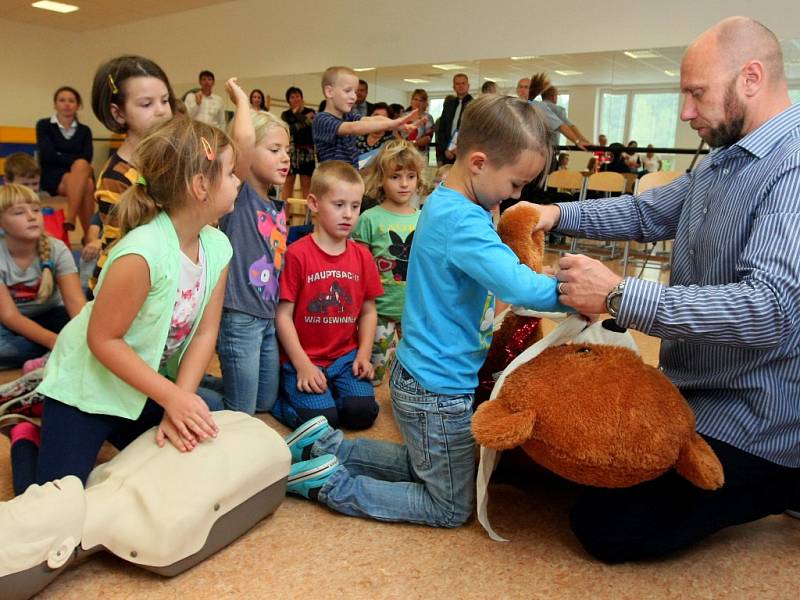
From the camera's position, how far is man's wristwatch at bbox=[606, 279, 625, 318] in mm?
1338

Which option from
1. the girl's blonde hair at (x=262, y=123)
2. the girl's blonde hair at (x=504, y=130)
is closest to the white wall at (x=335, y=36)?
the girl's blonde hair at (x=262, y=123)

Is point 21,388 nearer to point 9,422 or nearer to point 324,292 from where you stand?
point 9,422

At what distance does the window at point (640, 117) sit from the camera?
6.58 metres

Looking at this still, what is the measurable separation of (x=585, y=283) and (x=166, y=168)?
3.19 feet

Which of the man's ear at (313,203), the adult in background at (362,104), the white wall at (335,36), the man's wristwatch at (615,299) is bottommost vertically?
the man's wristwatch at (615,299)

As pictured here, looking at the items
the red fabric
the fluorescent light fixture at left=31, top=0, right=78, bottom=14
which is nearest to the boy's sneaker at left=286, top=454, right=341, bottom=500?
the red fabric

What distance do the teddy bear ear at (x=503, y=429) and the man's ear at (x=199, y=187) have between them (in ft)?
2.64

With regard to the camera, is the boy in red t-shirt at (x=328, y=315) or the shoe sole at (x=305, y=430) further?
the boy in red t-shirt at (x=328, y=315)

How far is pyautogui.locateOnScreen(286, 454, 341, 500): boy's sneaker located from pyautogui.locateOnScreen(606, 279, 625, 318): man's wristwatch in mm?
777

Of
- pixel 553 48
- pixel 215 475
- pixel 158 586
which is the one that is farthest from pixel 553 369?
pixel 553 48

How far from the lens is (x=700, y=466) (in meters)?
1.30

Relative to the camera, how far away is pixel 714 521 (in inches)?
57.1

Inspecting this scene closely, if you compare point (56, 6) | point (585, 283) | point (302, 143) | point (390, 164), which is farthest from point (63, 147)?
point (56, 6)

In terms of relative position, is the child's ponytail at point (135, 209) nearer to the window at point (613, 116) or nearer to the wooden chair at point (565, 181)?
the wooden chair at point (565, 181)
